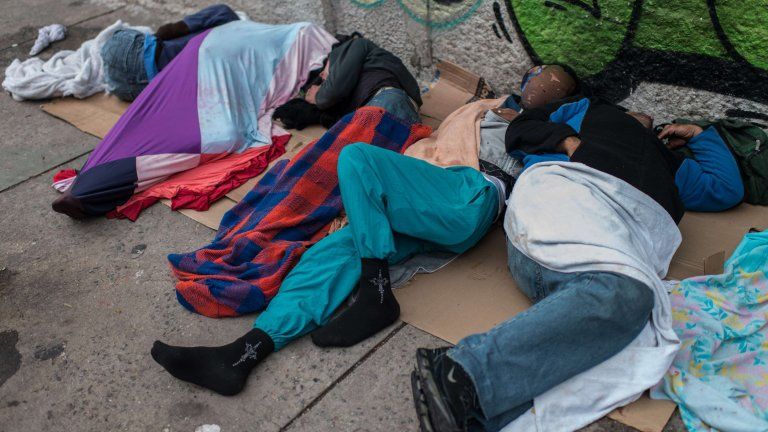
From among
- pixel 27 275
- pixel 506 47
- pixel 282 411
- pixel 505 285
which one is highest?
pixel 506 47

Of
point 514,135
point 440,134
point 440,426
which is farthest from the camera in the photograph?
point 440,134

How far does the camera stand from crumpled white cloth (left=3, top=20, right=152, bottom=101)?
4406 mm

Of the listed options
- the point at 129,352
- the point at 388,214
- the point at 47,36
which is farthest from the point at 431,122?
the point at 47,36

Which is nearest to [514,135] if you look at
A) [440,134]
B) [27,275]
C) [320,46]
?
[440,134]

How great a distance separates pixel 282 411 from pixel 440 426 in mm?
599

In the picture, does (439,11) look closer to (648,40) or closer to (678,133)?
(648,40)

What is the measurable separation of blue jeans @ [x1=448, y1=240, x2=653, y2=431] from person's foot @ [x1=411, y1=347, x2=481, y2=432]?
1.1 inches

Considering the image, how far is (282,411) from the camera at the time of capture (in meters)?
2.26

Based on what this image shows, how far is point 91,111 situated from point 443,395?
10.9ft

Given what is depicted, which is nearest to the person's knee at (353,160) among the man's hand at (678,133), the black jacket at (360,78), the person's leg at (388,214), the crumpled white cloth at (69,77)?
the person's leg at (388,214)

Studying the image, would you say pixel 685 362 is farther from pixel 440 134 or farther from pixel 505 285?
pixel 440 134

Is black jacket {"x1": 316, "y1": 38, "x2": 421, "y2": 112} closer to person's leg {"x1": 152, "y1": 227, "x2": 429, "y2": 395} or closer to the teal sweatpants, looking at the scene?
the teal sweatpants

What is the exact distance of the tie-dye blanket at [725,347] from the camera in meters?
2.05

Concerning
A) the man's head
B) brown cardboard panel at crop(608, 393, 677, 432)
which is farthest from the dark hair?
brown cardboard panel at crop(608, 393, 677, 432)
